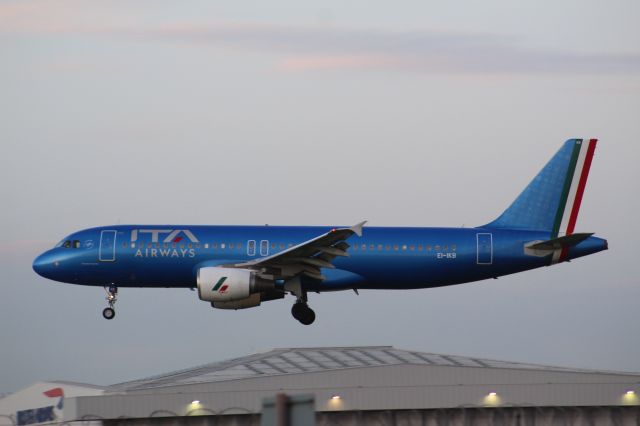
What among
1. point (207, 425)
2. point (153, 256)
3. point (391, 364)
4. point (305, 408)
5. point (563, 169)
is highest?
point (563, 169)

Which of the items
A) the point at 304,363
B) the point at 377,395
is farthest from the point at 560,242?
the point at 304,363

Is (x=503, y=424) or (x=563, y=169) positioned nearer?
(x=503, y=424)

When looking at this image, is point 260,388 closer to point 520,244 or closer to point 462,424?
point 462,424

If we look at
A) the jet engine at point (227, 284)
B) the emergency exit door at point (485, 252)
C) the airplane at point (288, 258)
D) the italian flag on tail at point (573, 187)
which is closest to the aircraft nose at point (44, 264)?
the airplane at point (288, 258)

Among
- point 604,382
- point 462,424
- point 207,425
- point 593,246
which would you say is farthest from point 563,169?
point 207,425

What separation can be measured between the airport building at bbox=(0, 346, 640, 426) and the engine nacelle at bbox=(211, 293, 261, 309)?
10.00 feet

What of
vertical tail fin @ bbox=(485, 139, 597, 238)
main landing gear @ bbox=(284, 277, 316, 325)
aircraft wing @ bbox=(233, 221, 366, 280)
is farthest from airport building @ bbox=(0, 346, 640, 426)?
vertical tail fin @ bbox=(485, 139, 597, 238)

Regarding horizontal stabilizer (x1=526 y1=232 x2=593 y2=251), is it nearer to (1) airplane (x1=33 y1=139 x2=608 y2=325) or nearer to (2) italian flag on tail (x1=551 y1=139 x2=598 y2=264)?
(1) airplane (x1=33 y1=139 x2=608 y2=325)

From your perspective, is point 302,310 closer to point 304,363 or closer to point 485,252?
point 304,363

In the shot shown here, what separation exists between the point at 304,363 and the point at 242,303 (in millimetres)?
6611

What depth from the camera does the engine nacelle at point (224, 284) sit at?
43.1m

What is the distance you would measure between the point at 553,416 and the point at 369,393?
8.12 m

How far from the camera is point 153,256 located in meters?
44.5

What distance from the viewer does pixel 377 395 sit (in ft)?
143
